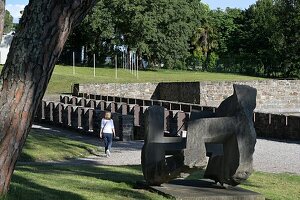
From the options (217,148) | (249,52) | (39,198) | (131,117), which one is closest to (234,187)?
(217,148)


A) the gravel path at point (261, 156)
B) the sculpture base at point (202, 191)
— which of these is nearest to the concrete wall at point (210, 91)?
the gravel path at point (261, 156)

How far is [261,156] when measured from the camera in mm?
17109

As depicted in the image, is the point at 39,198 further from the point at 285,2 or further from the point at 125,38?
the point at 285,2

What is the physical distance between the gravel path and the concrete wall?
1531cm

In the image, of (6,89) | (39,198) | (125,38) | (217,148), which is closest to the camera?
(6,89)

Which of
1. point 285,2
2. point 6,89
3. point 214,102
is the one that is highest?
point 285,2

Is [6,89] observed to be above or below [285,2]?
below

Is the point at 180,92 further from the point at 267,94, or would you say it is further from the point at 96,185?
the point at 96,185

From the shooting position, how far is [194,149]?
7.71 meters

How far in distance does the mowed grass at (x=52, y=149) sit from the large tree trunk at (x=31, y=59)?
10163 mm

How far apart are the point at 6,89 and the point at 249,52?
74.1m

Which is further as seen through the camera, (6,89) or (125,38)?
(125,38)

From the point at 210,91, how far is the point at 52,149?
20.0m

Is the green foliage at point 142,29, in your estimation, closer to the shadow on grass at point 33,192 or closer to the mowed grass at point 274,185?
the mowed grass at point 274,185
